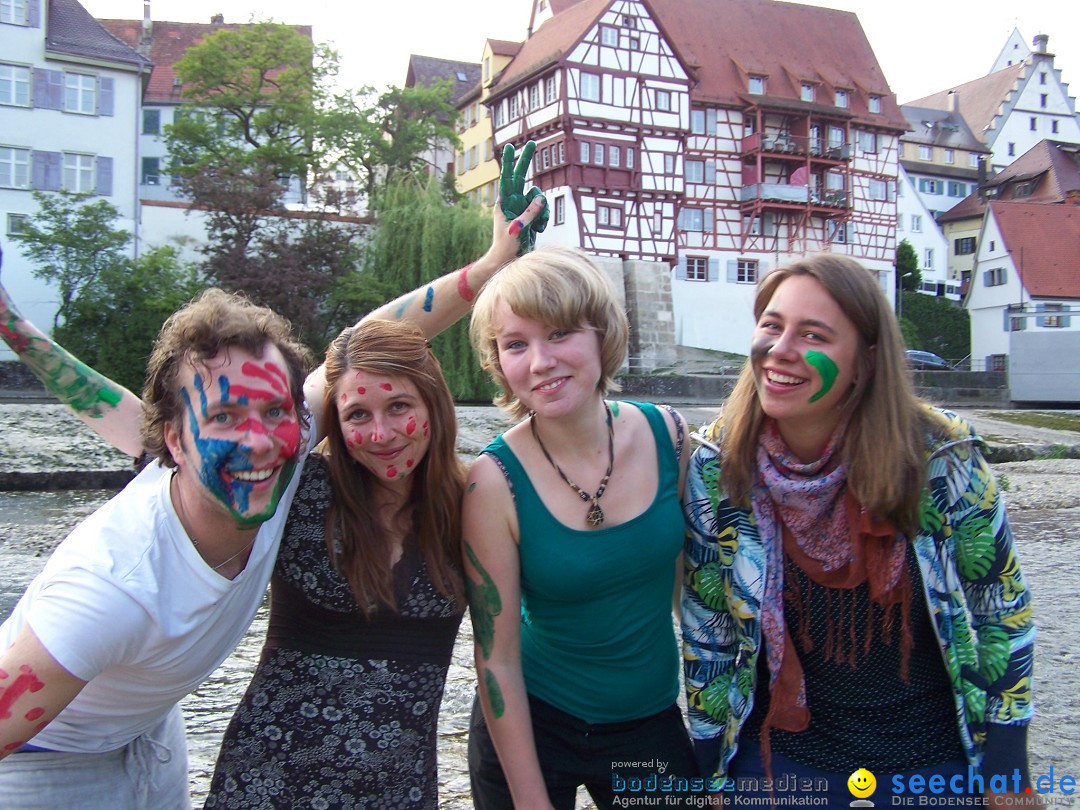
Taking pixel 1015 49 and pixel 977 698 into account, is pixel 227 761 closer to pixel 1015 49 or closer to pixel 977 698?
pixel 977 698

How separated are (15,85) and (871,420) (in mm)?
34793

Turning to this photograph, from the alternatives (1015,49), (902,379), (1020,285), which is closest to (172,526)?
(902,379)

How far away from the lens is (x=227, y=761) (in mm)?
2041

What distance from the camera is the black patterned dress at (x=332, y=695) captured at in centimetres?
202

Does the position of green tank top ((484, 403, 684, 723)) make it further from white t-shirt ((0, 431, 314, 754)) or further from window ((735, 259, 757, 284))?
window ((735, 259, 757, 284))

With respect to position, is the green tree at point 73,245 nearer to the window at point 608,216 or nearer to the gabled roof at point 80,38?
the gabled roof at point 80,38

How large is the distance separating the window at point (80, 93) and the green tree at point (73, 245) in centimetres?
747

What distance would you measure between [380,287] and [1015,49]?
59070 mm

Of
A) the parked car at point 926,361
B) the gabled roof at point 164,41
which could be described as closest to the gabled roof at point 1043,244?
the parked car at point 926,361

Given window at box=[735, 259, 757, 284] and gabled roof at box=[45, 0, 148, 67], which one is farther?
window at box=[735, 259, 757, 284]

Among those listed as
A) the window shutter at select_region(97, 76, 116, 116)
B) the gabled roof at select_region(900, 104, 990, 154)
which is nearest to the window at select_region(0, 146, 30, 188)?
the window shutter at select_region(97, 76, 116, 116)

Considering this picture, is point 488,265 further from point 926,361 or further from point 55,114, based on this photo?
point 926,361

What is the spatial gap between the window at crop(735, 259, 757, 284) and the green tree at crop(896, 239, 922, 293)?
920 cm

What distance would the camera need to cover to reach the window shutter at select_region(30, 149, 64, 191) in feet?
100.0
